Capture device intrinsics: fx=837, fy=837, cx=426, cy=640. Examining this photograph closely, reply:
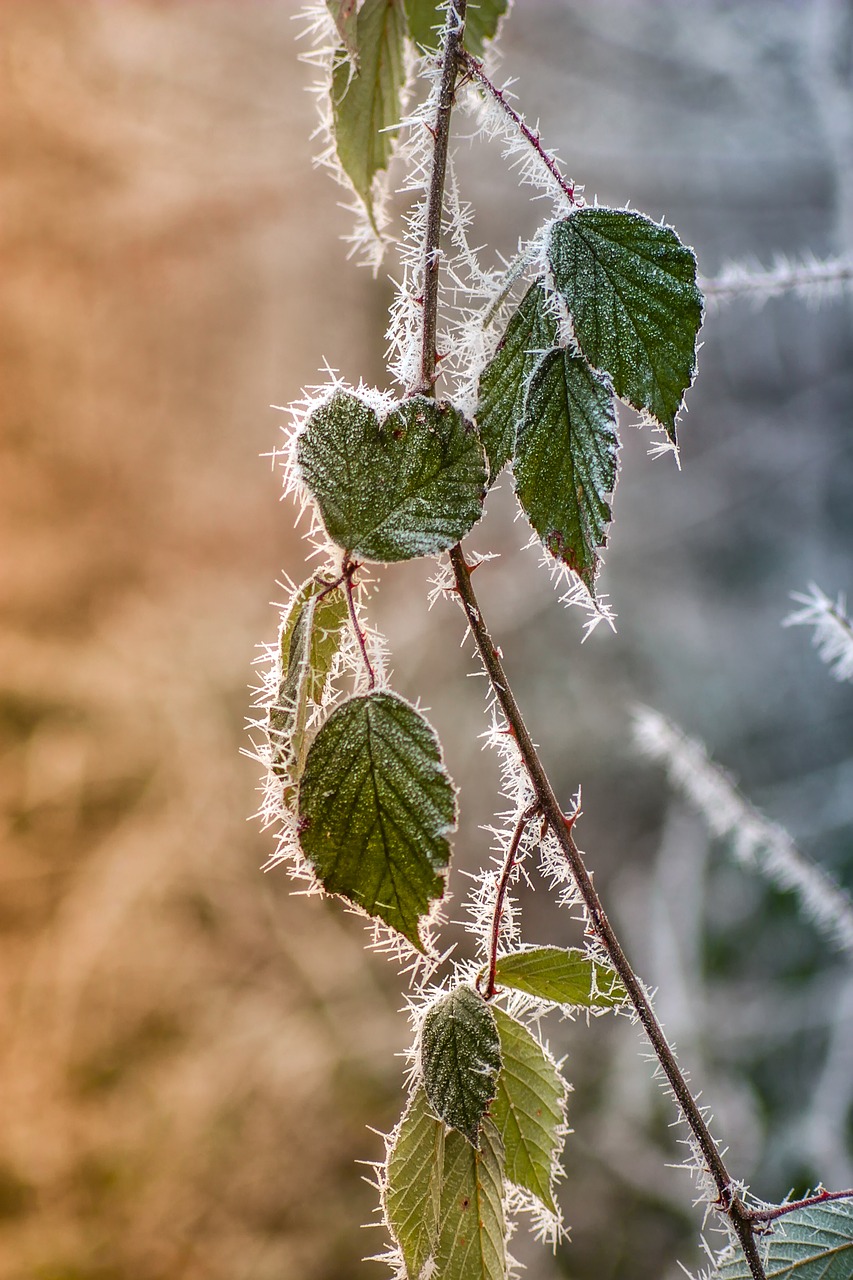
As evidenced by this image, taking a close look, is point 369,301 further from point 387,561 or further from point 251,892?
point 387,561

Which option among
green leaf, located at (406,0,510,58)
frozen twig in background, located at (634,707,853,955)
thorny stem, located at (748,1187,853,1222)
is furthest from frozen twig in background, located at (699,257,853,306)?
thorny stem, located at (748,1187,853,1222)

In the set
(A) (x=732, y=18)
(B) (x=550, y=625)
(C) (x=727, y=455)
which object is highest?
(A) (x=732, y=18)

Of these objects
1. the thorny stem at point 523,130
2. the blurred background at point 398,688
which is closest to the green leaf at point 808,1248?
the thorny stem at point 523,130

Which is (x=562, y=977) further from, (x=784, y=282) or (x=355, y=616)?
(x=784, y=282)

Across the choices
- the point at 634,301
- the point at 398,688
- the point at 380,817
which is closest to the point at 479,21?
the point at 634,301

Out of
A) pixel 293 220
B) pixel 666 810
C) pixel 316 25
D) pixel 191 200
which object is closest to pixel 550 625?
pixel 666 810
